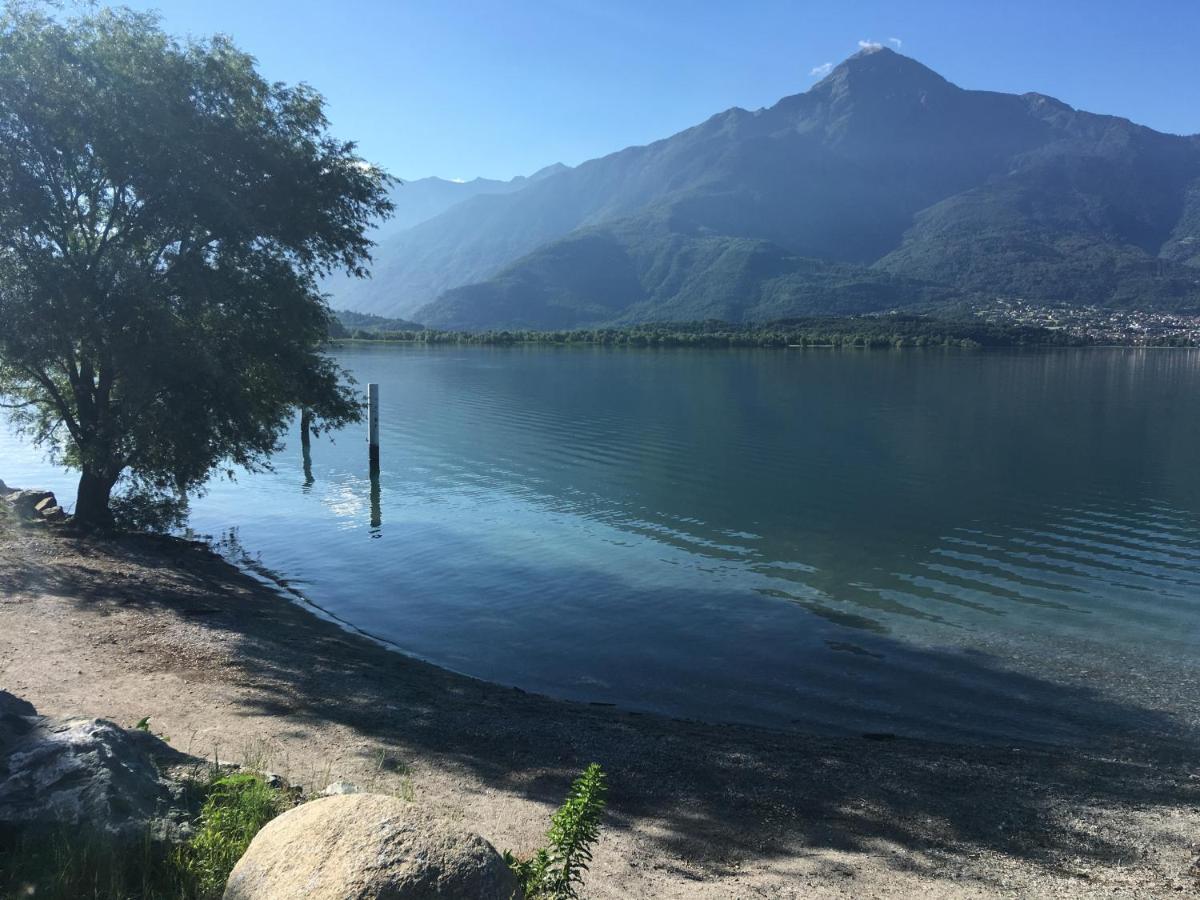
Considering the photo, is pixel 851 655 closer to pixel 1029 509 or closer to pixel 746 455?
pixel 1029 509

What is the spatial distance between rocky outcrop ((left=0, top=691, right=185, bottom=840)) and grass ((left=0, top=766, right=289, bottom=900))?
4.7 inches

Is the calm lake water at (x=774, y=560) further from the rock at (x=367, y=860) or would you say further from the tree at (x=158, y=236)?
the rock at (x=367, y=860)

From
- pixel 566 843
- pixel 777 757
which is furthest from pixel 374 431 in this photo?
pixel 566 843

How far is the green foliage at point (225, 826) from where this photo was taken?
5637 millimetres

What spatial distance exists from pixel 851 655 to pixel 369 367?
120m

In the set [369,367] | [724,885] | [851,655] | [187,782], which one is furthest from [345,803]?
[369,367]

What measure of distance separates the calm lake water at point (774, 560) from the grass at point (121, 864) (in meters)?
9.55

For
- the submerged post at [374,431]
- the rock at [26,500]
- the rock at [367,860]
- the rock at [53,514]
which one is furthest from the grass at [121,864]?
the submerged post at [374,431]

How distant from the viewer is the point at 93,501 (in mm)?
23609

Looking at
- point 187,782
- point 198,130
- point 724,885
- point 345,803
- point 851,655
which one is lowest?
point 851,655

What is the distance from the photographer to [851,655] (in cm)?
1709

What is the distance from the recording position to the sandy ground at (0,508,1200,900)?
8.24 m

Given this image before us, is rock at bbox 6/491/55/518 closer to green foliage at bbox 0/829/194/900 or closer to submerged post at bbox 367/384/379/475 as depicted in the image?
submerged post at bbox 367/384/379/475

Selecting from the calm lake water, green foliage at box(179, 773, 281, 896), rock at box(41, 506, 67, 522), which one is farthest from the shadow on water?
rock at box(41, 506, 67, 522)
